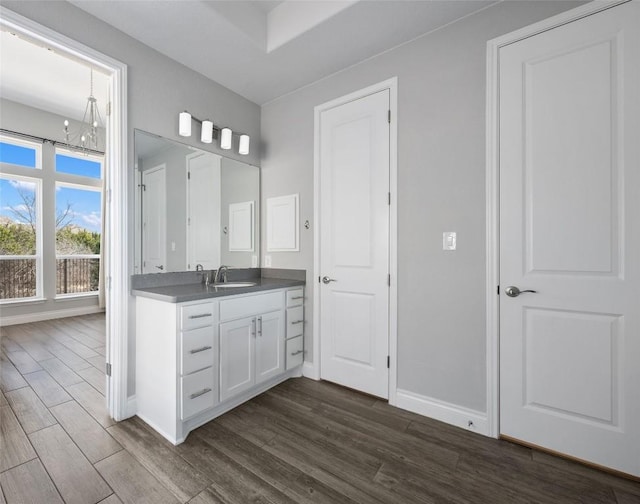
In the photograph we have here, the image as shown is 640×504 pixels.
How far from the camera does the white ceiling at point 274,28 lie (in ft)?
6.07

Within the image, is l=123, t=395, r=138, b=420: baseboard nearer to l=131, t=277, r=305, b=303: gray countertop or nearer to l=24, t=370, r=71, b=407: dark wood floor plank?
l=24, t=370, r=71, b=407: dark wood floor plank

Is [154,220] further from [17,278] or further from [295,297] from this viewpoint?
[17,278]

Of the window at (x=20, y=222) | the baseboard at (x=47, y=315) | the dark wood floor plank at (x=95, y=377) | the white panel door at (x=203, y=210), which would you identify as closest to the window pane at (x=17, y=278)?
the window at (x=20, y=222)

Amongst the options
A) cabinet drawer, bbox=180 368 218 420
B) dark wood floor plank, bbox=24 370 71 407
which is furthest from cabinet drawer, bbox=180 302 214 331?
dark wood floor plank, bbox=24 370 71 407

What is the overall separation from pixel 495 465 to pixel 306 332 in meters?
1.62

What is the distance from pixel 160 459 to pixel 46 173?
16.3 ft

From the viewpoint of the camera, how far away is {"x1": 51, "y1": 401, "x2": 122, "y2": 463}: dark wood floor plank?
1.65 metres

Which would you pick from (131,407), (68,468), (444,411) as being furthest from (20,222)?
(444,411)

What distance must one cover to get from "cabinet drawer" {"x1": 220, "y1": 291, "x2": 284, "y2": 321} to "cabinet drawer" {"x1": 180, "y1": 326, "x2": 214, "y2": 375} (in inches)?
6.3

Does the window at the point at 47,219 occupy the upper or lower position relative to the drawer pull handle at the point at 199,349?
upper

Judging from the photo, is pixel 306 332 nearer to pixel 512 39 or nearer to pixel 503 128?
pixel 503 128

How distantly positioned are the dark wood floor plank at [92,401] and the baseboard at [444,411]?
2.02 m

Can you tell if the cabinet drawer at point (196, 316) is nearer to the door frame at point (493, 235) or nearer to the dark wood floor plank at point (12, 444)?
the dark wood floor plank at point (12, 444)

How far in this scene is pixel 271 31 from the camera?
7.31ft
